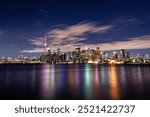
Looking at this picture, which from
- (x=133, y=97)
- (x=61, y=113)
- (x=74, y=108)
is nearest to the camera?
(x=61, y=113)

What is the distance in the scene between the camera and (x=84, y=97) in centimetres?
2466

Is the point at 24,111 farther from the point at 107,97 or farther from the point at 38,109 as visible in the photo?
the point at 107,97

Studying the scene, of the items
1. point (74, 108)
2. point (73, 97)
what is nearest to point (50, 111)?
point (74, 108)

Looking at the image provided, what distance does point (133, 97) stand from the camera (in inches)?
949

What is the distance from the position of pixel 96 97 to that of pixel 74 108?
33.8ft

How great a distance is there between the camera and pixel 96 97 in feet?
80.7

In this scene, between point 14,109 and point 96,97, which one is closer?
point 14,109

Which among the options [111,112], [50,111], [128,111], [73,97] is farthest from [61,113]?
[73,97]

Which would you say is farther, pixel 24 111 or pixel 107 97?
pixel 107 97

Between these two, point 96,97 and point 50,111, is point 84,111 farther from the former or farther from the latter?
point 96,97

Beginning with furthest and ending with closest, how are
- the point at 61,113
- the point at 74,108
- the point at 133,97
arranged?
the point at 133,97 → the point at 74,108 → the point at 61,113

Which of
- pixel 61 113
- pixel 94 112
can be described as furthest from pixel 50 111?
pixel 94 112

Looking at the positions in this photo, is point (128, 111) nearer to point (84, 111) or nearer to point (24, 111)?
point (84, 111)

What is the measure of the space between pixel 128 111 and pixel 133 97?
34.0ft
